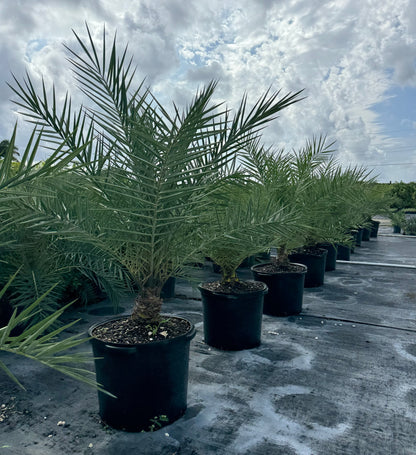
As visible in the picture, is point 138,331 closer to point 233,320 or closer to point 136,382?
point 136,382

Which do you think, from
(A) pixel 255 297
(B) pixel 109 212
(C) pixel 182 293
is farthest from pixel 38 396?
(C) pixel 182 293

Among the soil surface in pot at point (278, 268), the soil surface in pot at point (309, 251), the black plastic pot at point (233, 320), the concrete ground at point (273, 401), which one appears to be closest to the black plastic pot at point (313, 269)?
the soil surface in pot at point (309, 251)

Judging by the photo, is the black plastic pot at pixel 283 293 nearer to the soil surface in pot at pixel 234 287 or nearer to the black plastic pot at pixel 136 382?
the soil surface in pot at pixel 234 287

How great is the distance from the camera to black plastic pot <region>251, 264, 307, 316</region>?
363cm

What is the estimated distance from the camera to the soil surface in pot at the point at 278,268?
388 centimetres

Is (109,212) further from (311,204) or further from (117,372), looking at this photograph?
(311,204)

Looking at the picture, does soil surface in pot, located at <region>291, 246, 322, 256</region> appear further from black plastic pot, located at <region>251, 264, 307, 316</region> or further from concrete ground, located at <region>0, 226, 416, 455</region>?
concrete ground, located at <region>0, 226, 416, 455</region>

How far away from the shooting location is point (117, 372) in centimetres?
183

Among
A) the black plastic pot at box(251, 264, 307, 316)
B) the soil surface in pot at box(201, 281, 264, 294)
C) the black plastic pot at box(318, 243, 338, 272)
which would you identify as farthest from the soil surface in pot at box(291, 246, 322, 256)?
the soil surface in pot at box(201, 281, 264, 294)

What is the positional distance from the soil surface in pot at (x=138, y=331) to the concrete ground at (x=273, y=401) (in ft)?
1.36

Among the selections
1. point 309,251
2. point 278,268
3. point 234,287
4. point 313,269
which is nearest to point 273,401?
point 234,287

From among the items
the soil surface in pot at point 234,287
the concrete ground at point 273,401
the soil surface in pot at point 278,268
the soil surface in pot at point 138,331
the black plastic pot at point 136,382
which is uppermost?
the soil surface in pot at point 278,268

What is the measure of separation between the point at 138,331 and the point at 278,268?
7.37 ft

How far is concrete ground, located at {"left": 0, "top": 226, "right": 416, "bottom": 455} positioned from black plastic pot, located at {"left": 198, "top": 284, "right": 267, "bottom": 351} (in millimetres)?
84
